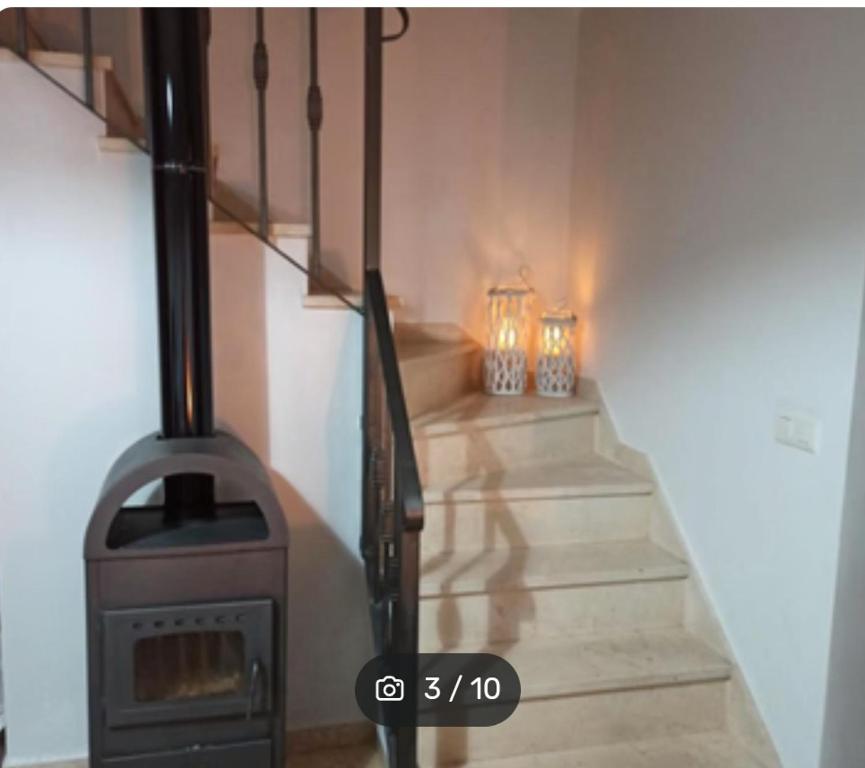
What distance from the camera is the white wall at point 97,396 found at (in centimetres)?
202

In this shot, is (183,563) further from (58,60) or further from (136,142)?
(58,60)

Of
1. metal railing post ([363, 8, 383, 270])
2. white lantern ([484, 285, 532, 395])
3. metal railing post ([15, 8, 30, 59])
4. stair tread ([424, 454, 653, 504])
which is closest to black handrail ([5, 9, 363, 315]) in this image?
metal railing post ([15, 8, 30, 59])

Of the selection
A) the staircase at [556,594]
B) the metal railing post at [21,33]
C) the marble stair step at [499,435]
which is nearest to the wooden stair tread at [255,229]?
the staircase at [556,594]

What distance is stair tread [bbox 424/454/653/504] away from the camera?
7.74 ft

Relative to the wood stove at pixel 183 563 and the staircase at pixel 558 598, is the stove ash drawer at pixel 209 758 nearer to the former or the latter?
the wood stove at pixel 183 563

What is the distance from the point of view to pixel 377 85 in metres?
2.07

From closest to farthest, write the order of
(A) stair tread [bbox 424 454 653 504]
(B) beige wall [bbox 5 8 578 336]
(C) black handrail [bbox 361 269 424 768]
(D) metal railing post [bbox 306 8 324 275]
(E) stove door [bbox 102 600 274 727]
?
(C) black handrail [bbox 361 269 424 768] < (E) stove door [bbox 102 600 274 727] < (D) metal railing post [bbox 306 8 324 275] < (A) stair tread [bbox 424 454 653 504] < (B) beige wall [bbox 5 8 578 336]

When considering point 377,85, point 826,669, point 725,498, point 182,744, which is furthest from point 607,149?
point 182,744

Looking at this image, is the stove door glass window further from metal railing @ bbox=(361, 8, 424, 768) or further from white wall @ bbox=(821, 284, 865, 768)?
white wall @ bbox=(821, 284, 865, 768)

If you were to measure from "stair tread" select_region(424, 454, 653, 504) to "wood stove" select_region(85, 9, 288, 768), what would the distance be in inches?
26.1

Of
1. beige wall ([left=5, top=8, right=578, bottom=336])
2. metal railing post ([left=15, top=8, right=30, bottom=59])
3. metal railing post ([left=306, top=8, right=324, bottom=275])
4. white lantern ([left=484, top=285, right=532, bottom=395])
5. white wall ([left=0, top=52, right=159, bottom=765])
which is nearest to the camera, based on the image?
metal railing post ([left=15, top=8, right=30, bottom=59])

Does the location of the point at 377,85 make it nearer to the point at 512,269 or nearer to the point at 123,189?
the point at 123,189

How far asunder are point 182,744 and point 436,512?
0.91m

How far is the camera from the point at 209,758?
1.88 m
